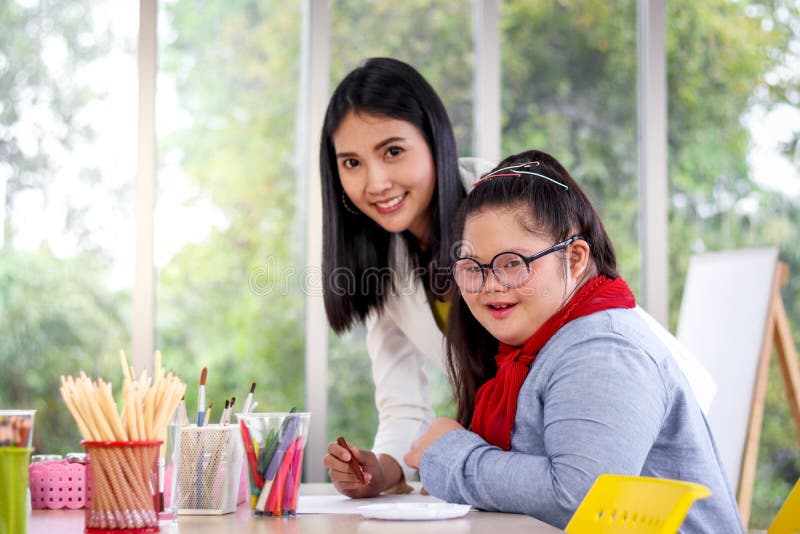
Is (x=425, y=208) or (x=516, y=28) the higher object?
(x=516, y=28)

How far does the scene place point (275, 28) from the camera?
166 inches

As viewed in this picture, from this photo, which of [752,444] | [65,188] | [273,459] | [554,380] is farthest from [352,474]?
[65,188]

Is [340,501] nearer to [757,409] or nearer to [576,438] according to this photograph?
[576,438]

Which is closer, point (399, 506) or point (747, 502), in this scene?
point (399, 506)

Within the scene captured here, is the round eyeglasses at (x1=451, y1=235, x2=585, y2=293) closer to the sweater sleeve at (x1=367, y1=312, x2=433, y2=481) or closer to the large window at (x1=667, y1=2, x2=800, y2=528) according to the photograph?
the sweater sleeve at (x1=367, y1=312, x2=433, y2=481)

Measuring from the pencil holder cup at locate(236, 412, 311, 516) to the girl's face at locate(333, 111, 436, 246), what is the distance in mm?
832

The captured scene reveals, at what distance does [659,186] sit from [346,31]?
1.42m

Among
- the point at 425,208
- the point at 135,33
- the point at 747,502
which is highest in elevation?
the point at 135,33

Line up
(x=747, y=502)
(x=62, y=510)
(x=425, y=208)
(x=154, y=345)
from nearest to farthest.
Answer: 1. (x=62, y=510)
2. (x=425, y=208)
3. (x=747, y=502)
4. (x=154, y=345)

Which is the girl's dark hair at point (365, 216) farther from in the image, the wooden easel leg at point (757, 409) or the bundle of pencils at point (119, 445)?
the wooden easel leg at point (757, 409)

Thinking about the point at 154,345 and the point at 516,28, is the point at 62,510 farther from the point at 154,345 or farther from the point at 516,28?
the point at 516,28

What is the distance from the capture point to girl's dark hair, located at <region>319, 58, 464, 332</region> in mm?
2154

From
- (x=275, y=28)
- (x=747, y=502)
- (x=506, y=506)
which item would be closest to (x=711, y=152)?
(x=747, y=502)

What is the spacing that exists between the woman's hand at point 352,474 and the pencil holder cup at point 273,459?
272 mm
